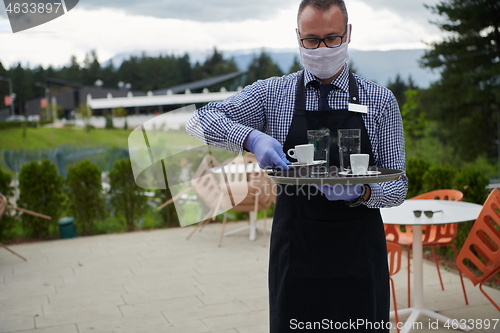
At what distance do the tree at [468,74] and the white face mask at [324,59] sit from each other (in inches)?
706

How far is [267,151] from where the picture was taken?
1.55 m

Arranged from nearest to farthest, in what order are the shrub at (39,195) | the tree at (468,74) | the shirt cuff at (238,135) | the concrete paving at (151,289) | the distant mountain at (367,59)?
the shirt cuff at (238,135), the concrete paving at (151,289), the shrub at (39,195), the tree at (468,74), the distant mountain at (367,59)

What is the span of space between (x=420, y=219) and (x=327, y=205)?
1745mm

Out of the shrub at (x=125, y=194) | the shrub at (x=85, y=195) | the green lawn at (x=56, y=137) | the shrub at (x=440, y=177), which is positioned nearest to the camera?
the shrub at (x=440, y=177)

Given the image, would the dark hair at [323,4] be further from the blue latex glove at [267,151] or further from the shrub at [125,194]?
the shrub at [125,194]

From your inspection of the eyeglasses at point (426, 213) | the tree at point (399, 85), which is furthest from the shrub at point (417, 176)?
the tree at point (399, 85)

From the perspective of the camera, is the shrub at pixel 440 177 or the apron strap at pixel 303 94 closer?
the apron strap at pixel 303 94

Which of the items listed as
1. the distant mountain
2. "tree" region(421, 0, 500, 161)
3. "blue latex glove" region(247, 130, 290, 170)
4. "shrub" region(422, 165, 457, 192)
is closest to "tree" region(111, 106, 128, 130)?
the distant mountain

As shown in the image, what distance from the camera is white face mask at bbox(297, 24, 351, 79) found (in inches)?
68.9

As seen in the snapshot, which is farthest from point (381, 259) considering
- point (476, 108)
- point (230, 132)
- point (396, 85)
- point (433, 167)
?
point (396, 85)

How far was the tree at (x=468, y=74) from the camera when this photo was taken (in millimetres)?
19062

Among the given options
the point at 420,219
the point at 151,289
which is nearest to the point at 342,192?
the point at 420,219

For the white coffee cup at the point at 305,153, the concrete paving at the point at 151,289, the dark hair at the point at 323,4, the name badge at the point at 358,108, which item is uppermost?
the dark hair at the point at 323,4

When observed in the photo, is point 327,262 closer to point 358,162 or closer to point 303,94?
point 358,162
